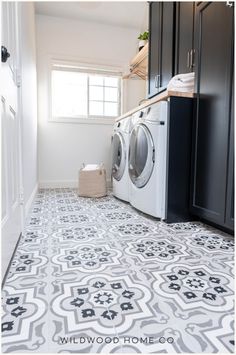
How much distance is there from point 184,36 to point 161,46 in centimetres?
41

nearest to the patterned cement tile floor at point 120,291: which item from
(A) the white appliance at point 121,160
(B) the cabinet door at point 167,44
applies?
(A) the white appliance at point 121,160

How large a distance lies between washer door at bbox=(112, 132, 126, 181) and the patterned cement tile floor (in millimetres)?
1045

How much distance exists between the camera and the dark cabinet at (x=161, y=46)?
7.06ft

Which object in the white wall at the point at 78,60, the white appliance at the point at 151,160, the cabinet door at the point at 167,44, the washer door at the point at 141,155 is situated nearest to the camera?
the white appliance at the point at 151,160

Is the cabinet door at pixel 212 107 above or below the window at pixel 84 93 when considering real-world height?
below

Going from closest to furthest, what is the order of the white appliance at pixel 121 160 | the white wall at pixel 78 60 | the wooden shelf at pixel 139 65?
1. the white appliance at pixel 121 160
2. the wooden shelf at pixel 139 65
3. the white wall at pixel 78 60

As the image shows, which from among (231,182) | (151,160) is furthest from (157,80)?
(231,182)

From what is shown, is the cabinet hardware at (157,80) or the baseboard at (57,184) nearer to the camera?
the cabinet hardware at (157,80)

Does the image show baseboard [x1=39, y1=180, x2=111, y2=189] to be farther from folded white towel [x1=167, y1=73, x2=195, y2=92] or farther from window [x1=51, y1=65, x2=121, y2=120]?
folded white towel [x1=167, y1=73, x2=195, y2=92]

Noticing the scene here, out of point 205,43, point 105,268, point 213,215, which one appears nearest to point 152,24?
point 205,43

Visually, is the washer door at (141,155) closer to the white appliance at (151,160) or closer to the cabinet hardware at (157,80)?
the white appliance at (151,160)

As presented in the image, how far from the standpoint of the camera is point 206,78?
5.14ft

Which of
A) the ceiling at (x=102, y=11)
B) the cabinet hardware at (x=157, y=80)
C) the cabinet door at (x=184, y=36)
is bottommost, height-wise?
the cabinet hardware at (x=157, y=80)

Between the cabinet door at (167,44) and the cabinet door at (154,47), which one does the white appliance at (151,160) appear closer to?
the cabinet door at (167,44)
